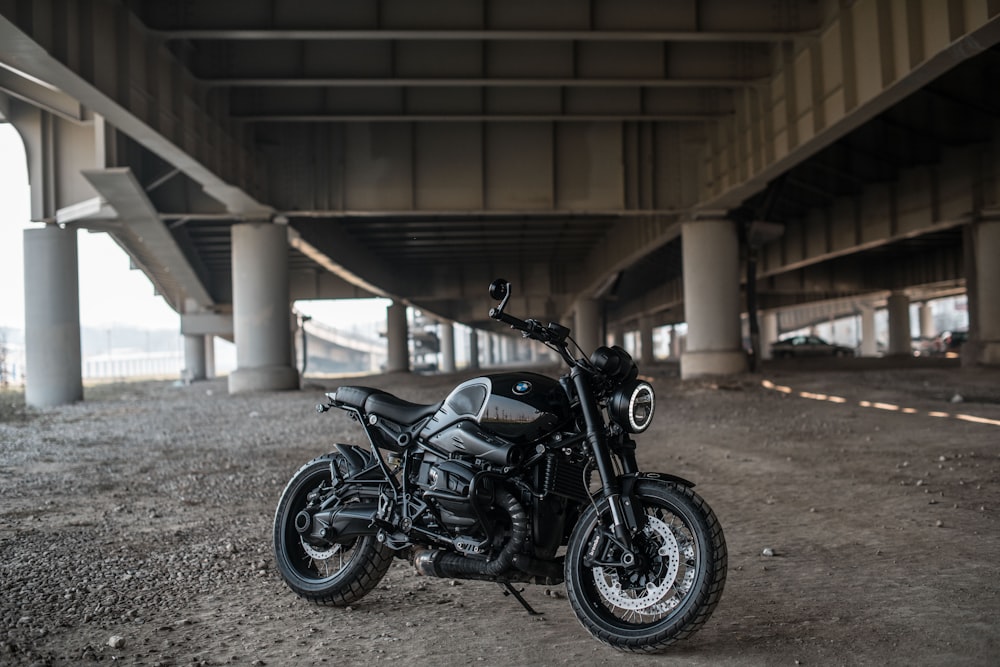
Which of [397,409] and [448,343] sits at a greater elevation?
[448,343]

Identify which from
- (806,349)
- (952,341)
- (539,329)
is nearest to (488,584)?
(539,329)

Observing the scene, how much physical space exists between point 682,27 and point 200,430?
35.0 ft

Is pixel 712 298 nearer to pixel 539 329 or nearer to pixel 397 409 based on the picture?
pixel 397 409

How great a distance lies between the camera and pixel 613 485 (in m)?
3.71

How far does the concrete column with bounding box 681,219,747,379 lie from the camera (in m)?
24.2

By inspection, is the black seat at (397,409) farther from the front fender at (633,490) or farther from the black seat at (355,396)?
the front fender at (633,490)

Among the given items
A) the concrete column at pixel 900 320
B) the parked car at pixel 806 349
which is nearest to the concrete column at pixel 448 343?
the parked car at pixel 806 349

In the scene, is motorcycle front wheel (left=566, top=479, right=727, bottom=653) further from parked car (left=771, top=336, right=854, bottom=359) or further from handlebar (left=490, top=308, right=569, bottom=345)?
parked car (left=771, top=336, right=854, bottom=359)

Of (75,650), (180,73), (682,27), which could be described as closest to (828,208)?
(682,27)

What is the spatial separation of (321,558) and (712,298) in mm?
20971

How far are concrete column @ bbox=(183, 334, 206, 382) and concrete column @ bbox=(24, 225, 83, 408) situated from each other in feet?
73.8

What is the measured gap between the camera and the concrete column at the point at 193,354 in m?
46.4

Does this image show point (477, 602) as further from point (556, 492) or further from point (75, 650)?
point (75, 650)

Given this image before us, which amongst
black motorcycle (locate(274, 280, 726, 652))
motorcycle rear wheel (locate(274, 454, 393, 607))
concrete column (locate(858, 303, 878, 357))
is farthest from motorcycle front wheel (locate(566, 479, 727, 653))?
concrete column (locate(858, 303, 878, 357))
